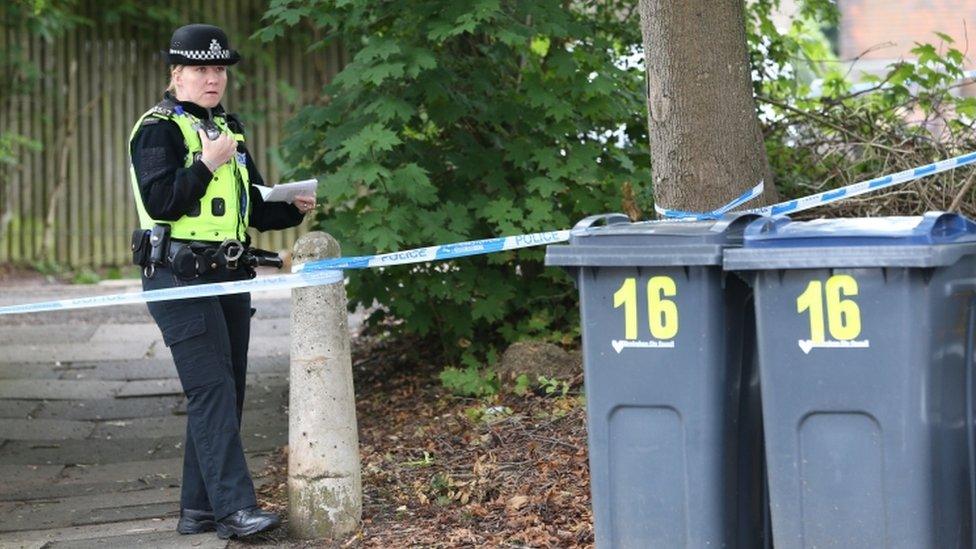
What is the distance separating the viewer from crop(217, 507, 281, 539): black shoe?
5.28m

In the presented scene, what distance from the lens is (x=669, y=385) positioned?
14.0ft

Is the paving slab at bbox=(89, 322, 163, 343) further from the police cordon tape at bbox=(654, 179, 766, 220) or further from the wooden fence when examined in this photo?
the police cordon tape at bbox=(654, 179, 766, 220)

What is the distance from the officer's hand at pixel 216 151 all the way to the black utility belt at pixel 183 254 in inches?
12.2

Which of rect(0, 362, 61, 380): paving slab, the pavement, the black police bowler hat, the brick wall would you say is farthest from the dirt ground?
the brick wall

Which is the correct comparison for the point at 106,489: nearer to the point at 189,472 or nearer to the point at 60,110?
the point at 189,472

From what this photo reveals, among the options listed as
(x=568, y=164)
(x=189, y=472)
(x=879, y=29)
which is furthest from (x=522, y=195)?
(x=879, y=29)

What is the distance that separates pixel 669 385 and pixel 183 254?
2006mm

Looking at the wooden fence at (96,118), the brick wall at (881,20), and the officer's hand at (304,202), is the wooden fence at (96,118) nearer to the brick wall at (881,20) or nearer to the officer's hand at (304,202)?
the officer's hand at (304,202)

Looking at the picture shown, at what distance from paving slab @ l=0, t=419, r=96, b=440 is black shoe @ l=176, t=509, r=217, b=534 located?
8.31 feet

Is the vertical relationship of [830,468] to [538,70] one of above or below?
below

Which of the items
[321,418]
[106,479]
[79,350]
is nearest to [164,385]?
[79,350]

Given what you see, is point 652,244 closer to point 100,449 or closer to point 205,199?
point 205,199

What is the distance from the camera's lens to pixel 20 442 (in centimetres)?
771

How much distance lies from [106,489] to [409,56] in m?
2.61
